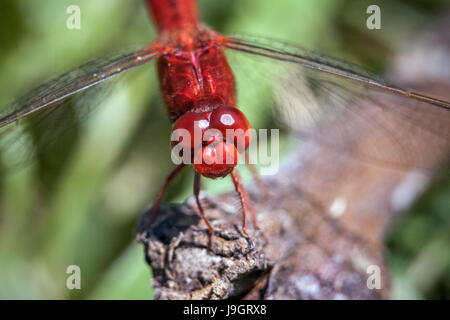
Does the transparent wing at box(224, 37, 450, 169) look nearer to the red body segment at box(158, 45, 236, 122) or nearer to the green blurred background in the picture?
the green blurred background

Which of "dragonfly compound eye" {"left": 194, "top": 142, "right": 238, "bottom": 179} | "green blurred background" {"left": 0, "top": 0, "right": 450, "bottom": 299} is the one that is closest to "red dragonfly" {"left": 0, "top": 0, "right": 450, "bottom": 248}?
"dragonfly compound eye" {"left": 194, "top": 142, "right": 238, "bottom": 179}

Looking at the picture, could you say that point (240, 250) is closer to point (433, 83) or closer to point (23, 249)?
point (23, 249)

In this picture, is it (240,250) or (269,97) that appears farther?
(269,97)

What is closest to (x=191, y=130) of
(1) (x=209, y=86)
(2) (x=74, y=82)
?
(1) (x=209, y=86)

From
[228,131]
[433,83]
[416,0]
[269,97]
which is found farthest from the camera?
[416,0]

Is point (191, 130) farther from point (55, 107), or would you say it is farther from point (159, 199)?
point (55, 107)

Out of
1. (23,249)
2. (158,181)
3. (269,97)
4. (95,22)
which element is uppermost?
(95,22)

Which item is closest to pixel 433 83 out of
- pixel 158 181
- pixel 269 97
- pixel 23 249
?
pixel 269 97

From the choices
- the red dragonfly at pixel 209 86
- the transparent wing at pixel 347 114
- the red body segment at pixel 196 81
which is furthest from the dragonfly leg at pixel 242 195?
the transparent wing at pixel 347 114
